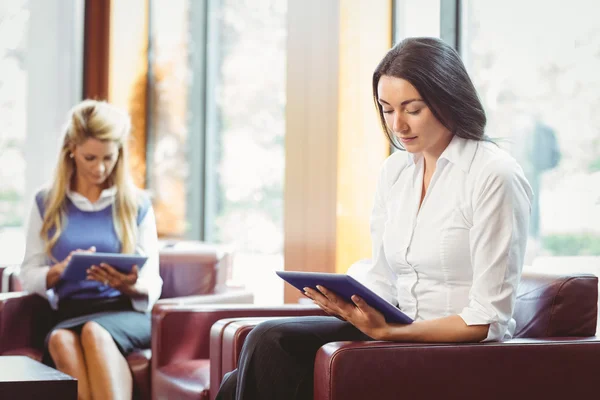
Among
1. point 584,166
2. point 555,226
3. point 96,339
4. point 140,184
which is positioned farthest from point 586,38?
point 140,184

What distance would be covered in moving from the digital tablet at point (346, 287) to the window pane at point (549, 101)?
118cm

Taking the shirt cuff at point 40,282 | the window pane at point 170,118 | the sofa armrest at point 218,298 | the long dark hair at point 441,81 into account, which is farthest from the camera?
the window pane at point 170,118

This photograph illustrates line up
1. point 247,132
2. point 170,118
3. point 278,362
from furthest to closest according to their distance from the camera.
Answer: point 170,118 → point 247,132 → point 278,362

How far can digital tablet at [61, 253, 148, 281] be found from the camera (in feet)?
10.7

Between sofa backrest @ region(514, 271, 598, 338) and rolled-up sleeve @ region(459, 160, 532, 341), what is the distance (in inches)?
8.7

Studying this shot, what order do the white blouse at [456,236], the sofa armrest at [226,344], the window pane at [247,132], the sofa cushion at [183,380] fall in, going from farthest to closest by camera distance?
the window pane at [247,132] < the sofa cushion at [183,380] < the sofa armrest at [226,344] < the white blouse at [456,236]

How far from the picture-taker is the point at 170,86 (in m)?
5.59

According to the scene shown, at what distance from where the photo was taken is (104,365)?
318cm

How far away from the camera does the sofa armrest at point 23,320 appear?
3.51m

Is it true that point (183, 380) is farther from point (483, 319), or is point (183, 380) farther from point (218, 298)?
point (483, 319)

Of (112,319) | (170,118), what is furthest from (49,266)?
(170,118)

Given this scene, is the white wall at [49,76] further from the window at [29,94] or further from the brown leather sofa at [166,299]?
the brown leather sofa at [166,299]

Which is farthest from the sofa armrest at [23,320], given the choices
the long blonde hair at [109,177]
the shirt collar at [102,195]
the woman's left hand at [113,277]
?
the shirt collar at [102,195]

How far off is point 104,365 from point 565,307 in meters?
1.74
